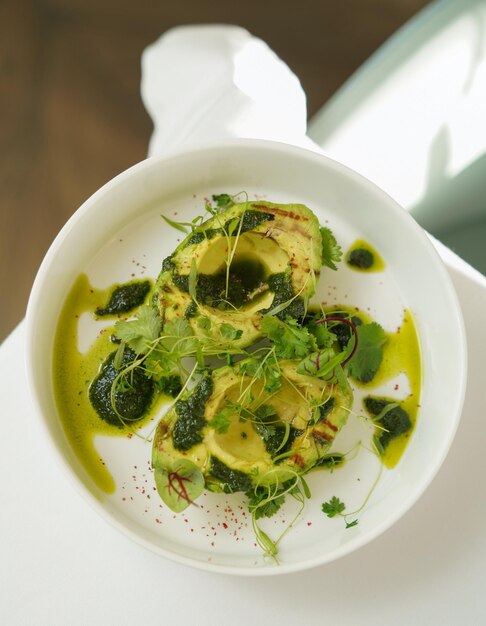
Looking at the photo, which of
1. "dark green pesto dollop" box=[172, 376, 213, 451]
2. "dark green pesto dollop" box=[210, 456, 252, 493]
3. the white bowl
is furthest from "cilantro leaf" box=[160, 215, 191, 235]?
"dark green pesto dollop" box=[210, 456, 252, 493]

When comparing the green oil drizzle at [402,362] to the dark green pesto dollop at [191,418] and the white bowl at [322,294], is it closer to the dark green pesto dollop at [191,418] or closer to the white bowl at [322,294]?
the white bowl at [322,294]

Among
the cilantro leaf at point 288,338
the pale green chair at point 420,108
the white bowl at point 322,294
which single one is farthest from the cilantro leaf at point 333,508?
the pale green chair at point 420,108

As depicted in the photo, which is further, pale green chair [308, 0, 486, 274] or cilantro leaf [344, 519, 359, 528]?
pale green chair [308, 0, 486, 274]

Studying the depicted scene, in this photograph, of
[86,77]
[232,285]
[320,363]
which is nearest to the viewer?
[320,363]

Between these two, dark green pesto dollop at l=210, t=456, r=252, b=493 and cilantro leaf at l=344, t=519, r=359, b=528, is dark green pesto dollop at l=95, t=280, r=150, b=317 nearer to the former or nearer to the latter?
dark green pesto dollop at l=210, t=456, r=252, b=493

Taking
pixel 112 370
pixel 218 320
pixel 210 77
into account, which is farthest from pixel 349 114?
pixel 112 370

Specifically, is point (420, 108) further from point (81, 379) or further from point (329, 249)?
point (81, 379)

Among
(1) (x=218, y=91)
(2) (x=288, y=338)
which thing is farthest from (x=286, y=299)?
(1) (x=218, y=91)
